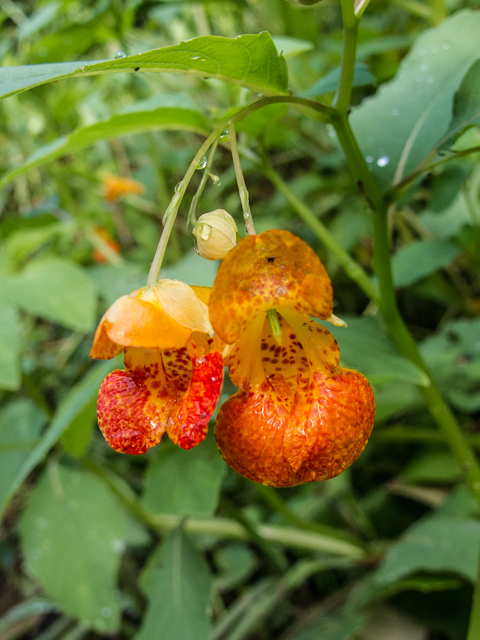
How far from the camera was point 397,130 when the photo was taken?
73 centimetres

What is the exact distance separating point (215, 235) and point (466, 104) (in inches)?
13.5

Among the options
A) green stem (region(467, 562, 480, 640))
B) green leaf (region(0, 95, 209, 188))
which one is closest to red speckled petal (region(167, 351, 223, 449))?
green leaf (region(0, 95, 209, 188))

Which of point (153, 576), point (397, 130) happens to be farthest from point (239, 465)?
point (153, 576)

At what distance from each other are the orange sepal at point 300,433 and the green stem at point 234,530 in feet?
2.29

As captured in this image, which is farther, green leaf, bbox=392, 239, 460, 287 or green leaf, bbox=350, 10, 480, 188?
green leaf, bbox=392, 239, 460, 287

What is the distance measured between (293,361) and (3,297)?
914 millimetres

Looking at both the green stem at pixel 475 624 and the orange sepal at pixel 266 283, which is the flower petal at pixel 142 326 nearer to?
the orange sepal at pixel 266 283

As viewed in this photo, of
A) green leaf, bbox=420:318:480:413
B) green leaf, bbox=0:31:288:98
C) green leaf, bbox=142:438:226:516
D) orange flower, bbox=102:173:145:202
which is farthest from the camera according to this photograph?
orange flower, bbox=102:173:145:202

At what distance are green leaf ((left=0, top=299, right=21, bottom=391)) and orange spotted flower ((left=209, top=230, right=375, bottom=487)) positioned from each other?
659mm

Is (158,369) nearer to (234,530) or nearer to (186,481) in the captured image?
(186,481)

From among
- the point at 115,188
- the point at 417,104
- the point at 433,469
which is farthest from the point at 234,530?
the point at 115,188

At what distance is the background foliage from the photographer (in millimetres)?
679

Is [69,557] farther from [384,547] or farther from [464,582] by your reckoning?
[464,582]

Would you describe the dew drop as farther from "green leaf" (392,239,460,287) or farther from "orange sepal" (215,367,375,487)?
"green leaf" (392,239,460,287)
